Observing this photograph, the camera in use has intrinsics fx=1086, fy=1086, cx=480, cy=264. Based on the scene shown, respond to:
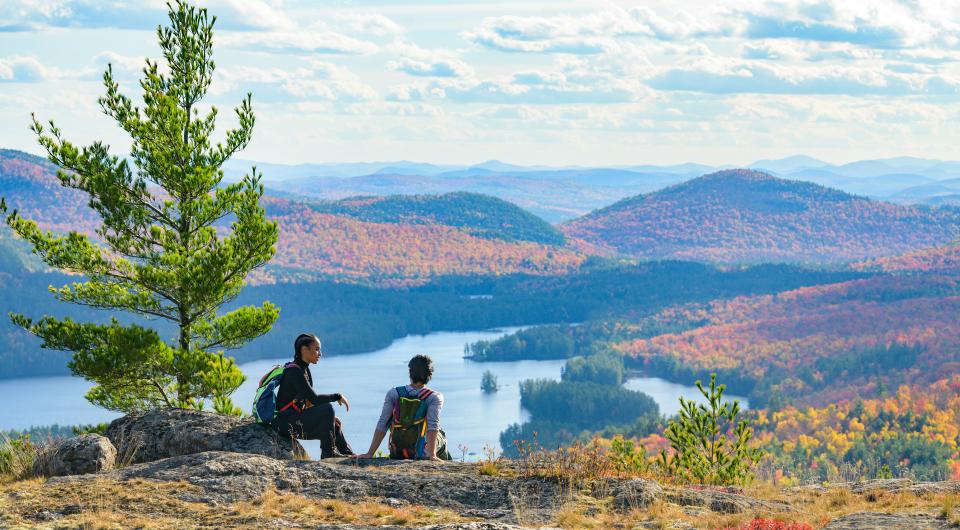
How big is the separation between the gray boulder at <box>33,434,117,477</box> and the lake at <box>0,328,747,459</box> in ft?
291

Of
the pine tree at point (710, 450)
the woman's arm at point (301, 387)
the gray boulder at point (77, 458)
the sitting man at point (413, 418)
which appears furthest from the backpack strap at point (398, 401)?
the pine tree at point (710, 450)

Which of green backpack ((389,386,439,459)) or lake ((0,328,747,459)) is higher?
green backpack ((389,386,439,459))

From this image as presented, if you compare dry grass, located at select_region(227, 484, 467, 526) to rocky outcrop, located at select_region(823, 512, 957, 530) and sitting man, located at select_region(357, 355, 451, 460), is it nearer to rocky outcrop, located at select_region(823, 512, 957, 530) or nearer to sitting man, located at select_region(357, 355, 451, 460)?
sitting man, located at select_region(357, 355, 451, 460)

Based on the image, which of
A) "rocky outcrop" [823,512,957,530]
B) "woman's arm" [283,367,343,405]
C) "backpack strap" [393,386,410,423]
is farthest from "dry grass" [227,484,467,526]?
"rocky outcrop" [823,512,957,530]

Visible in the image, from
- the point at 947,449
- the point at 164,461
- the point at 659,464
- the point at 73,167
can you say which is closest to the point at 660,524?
the point at 164,461

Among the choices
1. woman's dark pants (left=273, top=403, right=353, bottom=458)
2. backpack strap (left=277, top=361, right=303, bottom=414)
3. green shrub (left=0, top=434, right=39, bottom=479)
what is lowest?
green shrub (left=0, top=434, right=39, bottom=479)

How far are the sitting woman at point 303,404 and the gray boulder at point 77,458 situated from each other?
7.82 ft

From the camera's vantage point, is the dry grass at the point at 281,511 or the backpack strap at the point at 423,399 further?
the backpack strap at the point at 423,399

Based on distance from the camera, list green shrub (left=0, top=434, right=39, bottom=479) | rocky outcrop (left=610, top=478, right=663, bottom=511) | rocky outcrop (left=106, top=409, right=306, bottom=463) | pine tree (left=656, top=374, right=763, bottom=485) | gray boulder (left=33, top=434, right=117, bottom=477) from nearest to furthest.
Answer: rocky outcrop (left=610, top=478, right=663, bottom=511) < gray boulder (left=33, top=434, right=117, bottom=477) < green shrub (left=0, top=434, right=39, bottom=479) < rocky outcrop (left=106, top=409, right=306, bottom=463) < pine tree (left=656, top=374, right=763, bottom=485)

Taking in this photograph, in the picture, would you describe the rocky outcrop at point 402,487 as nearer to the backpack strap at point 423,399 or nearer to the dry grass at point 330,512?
the dry grass at point 330,512

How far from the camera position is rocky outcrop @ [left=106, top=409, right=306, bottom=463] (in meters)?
15.2

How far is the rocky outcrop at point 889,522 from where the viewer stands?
11597mm

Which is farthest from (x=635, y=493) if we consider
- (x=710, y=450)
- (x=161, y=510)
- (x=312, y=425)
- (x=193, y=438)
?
(x=710, y=450)

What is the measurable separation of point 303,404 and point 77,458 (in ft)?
10.0
